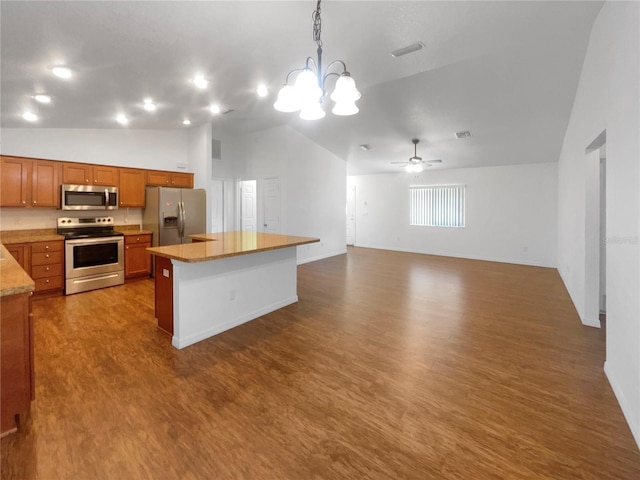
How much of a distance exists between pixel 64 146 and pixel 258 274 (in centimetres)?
388

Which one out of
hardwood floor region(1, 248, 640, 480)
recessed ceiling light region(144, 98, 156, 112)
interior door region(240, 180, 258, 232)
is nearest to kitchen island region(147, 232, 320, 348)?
hardwood floor region(1, 248, 640, 480)

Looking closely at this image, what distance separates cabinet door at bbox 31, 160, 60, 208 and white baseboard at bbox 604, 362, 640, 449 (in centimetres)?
665

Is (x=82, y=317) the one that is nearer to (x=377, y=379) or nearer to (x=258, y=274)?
(x=258, y=274)

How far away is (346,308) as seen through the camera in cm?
402

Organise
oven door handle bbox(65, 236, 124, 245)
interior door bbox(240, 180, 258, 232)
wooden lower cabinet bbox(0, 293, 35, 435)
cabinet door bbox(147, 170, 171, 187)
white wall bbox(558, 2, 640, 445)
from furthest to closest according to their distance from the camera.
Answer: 1. interior door bbox(240, 180, 258, 232)
2. cabinet door bbox(147, 170, 171, 187)
3. oven door handle bbox(65, 236, 124, 245)
4. white wall bbox(558, 2, 640, 445)
5. wooden lower cabinet bbox(0, 293, 35, 435)

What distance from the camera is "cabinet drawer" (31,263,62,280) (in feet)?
13.6

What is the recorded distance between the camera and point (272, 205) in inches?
266

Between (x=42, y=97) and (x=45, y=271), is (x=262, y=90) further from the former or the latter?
(x=45, y=271)

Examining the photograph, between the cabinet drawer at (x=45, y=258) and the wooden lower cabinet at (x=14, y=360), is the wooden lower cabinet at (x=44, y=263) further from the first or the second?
the wooden lower cabinet at (x=14, y=360)

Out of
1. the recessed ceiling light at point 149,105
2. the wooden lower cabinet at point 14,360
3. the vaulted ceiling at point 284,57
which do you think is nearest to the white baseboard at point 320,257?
the vaulted ceiling at point 284,57

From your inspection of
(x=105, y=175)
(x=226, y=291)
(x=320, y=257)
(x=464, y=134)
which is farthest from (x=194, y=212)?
(x=464, y=134)

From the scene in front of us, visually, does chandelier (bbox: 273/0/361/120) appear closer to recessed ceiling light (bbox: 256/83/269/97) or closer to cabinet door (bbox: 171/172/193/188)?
recessed ceiling light (bbox: 256/83/269/97)

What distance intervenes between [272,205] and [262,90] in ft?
9.70

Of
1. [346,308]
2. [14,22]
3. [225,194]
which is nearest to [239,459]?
[346,308]
